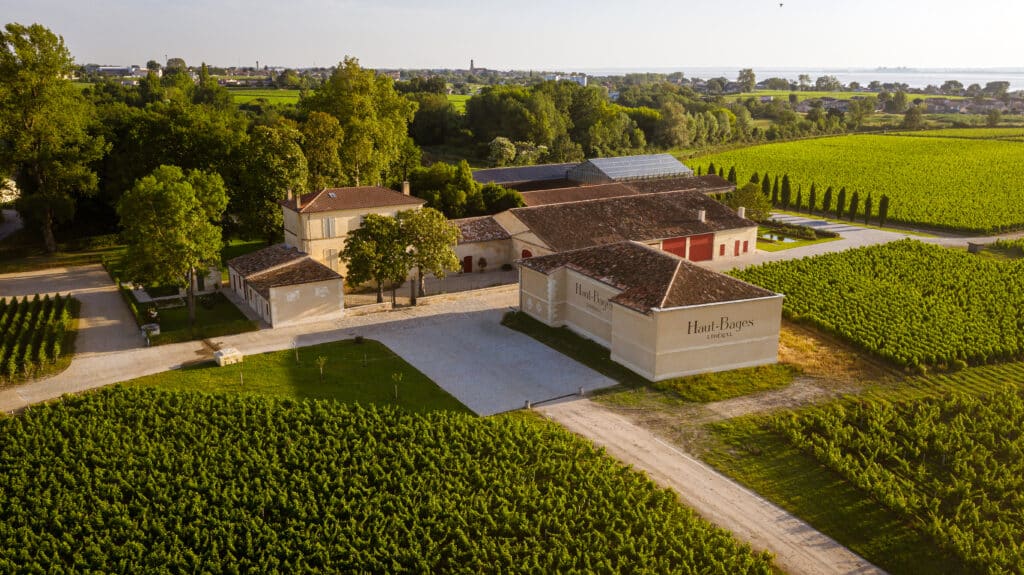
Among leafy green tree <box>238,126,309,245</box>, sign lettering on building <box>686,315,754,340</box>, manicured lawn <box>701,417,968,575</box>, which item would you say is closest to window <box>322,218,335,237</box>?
leafy green tree <box>238,126,309,245</box>

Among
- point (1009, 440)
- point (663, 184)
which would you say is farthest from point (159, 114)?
point (1009, 440)

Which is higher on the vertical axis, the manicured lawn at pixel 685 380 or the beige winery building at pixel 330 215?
the beige winery building at pixel 330 215

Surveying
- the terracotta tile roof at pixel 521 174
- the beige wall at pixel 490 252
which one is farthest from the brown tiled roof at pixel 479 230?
the terracotta tile roof at pixel 521 174

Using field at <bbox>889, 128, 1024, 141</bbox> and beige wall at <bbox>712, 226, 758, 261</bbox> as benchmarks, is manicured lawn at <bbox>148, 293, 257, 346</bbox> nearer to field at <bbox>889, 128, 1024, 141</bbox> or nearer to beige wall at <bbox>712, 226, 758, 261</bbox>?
beige wall at <bbox>712, 226, 758, 261</bbox>

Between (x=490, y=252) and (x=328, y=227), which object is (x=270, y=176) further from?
(x=490, y=252)

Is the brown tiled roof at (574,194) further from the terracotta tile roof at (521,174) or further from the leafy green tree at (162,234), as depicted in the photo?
the leafy green tree at (162,234)
